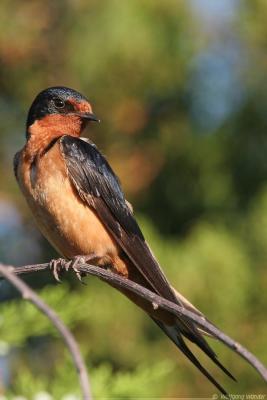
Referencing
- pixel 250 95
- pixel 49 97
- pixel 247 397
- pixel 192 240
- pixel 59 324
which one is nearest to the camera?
pixel 59 324

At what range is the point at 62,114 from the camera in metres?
3.61

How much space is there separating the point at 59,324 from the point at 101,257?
1737 millimetres

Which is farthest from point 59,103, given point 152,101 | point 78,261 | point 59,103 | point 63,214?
point 152,101

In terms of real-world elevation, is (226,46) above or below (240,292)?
above

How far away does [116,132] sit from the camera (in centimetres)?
475

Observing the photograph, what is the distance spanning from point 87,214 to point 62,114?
26.1 inches

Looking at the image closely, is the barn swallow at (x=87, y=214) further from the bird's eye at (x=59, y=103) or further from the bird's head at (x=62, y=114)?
the bird's eye at (x=59, y=103)

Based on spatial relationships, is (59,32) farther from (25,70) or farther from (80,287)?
(80,287)

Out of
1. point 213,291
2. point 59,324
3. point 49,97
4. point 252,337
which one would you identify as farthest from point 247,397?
point 59,324

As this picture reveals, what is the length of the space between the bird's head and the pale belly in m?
0.41

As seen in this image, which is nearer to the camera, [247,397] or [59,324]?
[59,324]

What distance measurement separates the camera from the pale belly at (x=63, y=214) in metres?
3.03

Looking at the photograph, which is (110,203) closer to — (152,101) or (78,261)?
(78,261)

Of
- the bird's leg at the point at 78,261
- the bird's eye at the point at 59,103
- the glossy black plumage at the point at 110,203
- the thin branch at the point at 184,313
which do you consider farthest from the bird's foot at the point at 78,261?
the bird's eye at the point at 59,103
